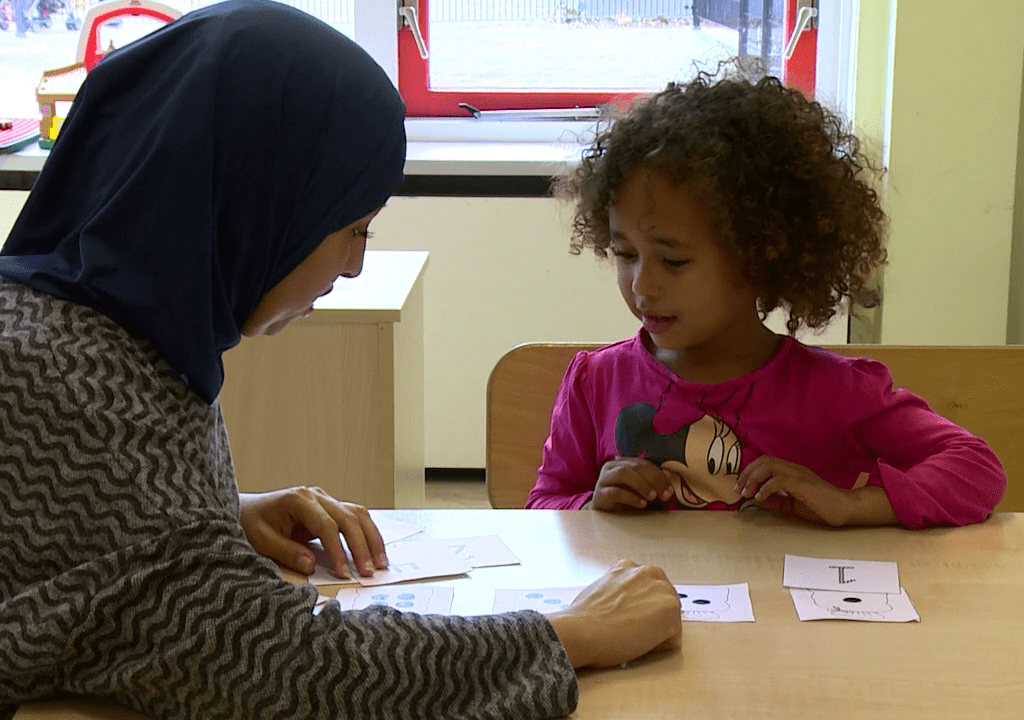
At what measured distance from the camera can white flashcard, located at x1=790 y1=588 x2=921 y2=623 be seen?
1154 millimetres

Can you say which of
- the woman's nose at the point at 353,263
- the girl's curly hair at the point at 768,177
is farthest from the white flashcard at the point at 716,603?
the girl's curly hair at the point at 768,177

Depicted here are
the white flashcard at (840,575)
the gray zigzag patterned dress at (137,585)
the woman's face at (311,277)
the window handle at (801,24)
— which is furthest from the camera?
the window handle at (801,24)

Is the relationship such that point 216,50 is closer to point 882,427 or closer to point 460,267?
point 882,427

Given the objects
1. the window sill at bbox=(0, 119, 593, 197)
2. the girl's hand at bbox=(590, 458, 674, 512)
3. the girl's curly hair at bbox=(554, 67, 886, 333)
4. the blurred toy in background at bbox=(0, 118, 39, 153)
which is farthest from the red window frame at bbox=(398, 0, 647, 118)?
the girl's hand at bbox=(590, 458, 674, 512)

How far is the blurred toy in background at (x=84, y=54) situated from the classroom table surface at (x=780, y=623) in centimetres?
248

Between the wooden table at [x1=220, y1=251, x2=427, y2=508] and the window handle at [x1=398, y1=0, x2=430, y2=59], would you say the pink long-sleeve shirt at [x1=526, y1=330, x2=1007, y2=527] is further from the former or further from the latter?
the window handle at [x1=398, y1=0, x2=430, y2=59]

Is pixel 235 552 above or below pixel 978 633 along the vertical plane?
above

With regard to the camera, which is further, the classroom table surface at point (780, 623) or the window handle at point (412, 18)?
the window handle at point (412, 18)

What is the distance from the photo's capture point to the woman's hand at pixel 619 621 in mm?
1037

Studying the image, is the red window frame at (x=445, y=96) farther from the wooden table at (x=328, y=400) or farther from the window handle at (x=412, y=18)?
the wooden table at (x=328, y=400)

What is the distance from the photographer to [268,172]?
1.00 m

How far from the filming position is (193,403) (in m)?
1.00

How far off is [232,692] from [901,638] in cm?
59

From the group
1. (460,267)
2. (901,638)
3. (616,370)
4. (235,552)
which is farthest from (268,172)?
(460,267)
